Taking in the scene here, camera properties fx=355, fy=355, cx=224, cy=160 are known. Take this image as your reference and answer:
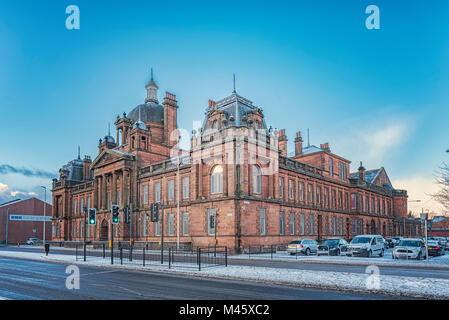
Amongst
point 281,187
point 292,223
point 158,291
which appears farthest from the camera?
point 292,223

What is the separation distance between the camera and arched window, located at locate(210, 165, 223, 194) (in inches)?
1457

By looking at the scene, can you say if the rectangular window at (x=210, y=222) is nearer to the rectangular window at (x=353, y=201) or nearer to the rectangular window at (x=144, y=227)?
the rectangular window at (x=144, y=227)

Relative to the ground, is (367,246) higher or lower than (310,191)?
lower

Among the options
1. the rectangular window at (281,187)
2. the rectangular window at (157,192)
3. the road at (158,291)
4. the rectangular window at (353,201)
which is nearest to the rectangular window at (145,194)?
the rectangular window at (157,192)

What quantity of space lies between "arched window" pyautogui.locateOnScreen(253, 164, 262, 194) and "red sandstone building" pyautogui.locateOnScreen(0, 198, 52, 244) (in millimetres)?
58530

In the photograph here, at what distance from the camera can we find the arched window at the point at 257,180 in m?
37.2

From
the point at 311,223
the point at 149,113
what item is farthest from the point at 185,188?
the point at 149,113

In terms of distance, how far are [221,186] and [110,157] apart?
867 inches

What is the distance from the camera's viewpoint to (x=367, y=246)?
2936 cm

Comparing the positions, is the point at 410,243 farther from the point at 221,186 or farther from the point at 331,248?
the point at 221,186

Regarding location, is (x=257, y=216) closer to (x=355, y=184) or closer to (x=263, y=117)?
(x=263, y=117)

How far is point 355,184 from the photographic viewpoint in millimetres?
58438

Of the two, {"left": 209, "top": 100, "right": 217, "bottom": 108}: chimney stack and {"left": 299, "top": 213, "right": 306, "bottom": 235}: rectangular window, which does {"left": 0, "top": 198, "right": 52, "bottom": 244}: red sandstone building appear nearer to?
{"left": 209, "top": 100, "right": 217, "bottom": 108}: chimney stack

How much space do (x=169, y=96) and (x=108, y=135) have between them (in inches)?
747
